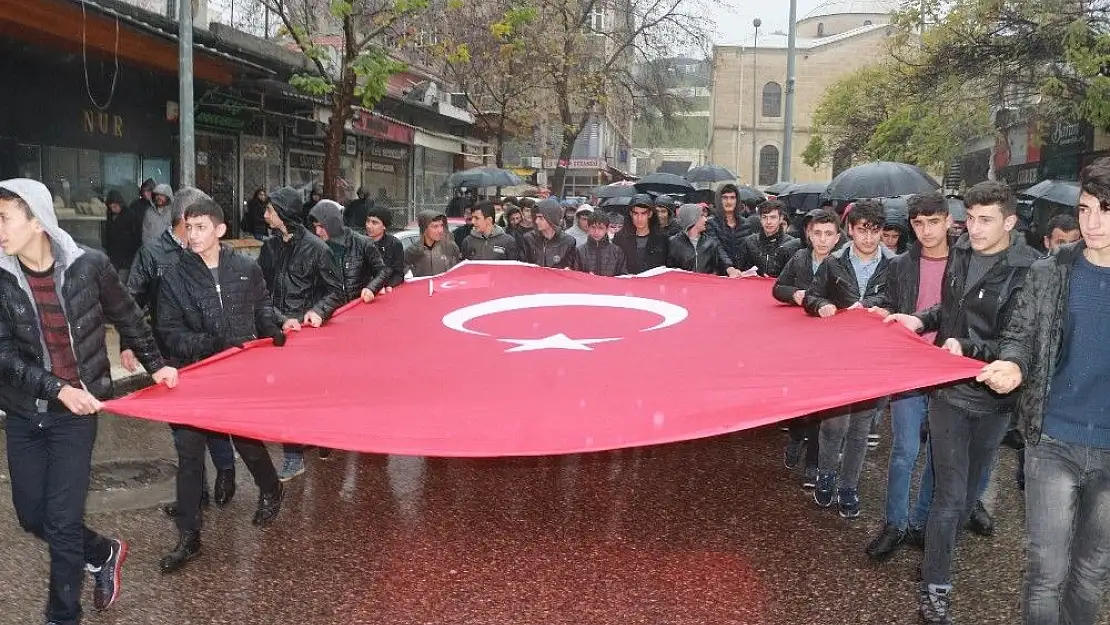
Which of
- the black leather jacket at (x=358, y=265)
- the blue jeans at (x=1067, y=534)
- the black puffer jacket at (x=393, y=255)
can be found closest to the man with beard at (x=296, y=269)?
the black leather jacket at (x=358, y=265)

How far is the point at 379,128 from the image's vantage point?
911 inches

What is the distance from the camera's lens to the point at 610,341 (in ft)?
17.7

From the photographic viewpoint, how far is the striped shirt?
394 cm

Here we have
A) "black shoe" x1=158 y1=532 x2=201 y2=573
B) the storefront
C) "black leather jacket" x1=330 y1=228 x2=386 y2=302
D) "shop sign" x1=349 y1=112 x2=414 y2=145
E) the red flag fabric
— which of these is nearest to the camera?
the red flag fabric

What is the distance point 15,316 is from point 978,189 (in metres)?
4.04

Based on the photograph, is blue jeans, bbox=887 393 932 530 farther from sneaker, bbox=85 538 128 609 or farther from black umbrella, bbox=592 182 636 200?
black umbrella, bbox=592 182 636 200

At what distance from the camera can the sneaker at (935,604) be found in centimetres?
436

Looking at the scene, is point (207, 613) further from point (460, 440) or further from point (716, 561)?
point (716, 561)

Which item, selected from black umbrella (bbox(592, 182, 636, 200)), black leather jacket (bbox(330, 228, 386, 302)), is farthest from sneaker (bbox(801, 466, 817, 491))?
black umbrella (bbox(592, 182, 636, 200))

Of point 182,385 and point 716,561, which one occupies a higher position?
point 182,385

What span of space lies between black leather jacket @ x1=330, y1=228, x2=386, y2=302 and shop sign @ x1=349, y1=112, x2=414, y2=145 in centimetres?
1365

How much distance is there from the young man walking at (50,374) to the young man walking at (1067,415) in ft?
11.9

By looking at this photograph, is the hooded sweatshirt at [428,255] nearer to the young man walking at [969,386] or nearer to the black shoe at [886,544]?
the black shoe at [886,544]

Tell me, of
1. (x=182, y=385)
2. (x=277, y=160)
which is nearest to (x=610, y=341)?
(x=182, y=385)
